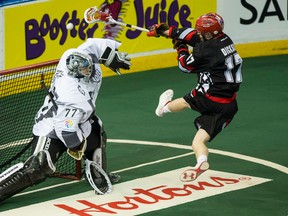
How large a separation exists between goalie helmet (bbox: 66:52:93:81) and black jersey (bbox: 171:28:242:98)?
909 mm

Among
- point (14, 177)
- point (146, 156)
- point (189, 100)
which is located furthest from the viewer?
point (146, 156)

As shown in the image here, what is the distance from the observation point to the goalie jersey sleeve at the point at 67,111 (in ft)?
29.5

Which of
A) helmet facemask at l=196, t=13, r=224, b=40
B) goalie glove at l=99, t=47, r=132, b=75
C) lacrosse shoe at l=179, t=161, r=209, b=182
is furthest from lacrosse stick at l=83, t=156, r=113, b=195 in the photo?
helmet facemask at l=196, t=13, r=224, b=40

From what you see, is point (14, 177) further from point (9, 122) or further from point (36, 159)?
point (9, 122)

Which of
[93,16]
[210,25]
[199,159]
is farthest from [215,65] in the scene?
[93,16]

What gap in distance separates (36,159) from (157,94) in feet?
14.9

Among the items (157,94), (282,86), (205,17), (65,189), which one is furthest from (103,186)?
(282,86)

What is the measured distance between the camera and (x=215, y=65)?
30.6ft

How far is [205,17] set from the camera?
30.9 ft

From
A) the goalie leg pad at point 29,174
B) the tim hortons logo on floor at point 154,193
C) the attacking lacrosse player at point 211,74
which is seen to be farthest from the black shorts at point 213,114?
the goalie leg pad at point 29,174

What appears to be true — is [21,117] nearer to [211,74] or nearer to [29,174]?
[29,174]

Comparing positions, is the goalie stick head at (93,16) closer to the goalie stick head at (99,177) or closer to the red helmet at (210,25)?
the red helmet at (210,25)

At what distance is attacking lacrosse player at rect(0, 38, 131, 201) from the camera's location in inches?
353

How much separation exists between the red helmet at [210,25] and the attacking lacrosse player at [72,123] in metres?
0.75
